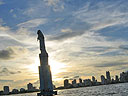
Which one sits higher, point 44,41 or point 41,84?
point 44,41

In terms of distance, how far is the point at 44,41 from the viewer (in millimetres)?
147750

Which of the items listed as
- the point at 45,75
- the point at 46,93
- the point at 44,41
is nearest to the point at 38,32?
the point at 44,41

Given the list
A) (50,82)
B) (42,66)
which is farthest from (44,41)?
(50,82)

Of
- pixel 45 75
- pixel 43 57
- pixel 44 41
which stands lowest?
pixel 45 75

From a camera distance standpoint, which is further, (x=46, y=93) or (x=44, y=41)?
(x=44, y=41)

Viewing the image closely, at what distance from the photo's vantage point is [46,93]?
447ft

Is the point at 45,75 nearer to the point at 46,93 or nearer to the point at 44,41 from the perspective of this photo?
the point at 46,93

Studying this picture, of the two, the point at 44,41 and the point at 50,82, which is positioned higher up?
the point at 44,41

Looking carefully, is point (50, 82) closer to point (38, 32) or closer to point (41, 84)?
point (41, 84)

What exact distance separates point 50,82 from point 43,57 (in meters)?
16.6

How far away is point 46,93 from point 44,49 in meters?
28.3

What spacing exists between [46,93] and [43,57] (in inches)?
895

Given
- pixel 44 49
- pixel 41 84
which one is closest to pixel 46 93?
pixel 41 84

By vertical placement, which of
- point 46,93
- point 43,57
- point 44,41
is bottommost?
point 46,93
